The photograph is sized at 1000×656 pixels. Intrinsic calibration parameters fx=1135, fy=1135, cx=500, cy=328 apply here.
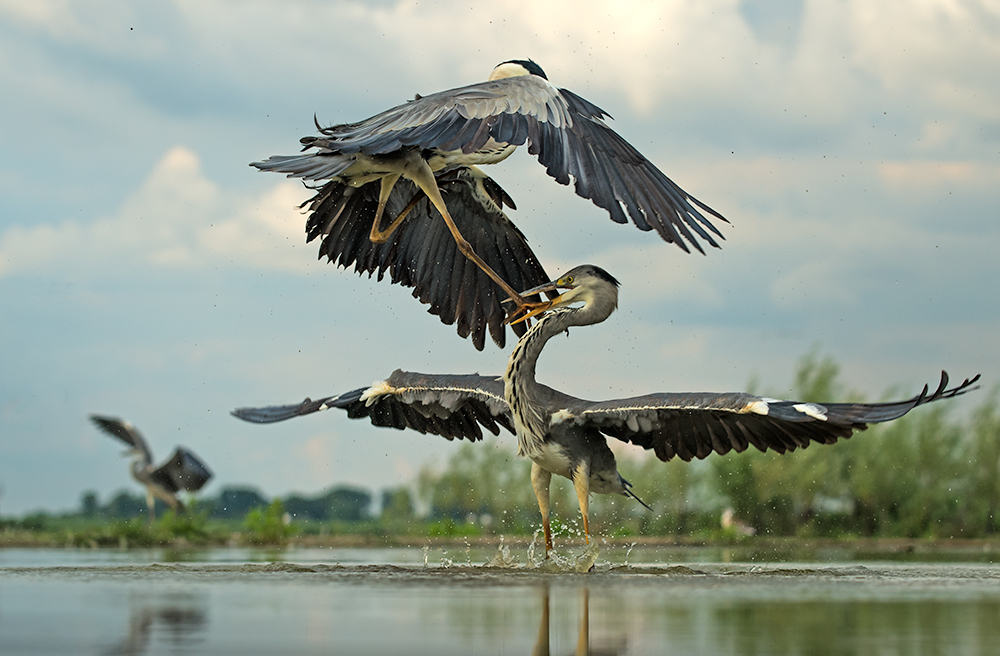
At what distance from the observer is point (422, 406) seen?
8.76m

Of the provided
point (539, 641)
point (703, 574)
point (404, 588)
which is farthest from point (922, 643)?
point (703, 574)

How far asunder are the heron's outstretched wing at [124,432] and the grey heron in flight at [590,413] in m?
11.5

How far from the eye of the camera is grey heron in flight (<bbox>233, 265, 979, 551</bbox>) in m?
7.09

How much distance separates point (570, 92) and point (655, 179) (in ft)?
3.24

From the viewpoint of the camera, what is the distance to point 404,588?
20.5 ft

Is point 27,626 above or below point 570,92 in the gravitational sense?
below

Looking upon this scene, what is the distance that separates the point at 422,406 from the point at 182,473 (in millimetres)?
11520

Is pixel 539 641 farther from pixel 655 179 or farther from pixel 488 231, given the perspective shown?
pixel 488 231

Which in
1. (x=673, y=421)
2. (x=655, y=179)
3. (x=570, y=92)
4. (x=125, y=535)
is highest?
(x=570, y=92)

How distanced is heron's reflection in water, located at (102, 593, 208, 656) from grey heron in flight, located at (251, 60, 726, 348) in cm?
274

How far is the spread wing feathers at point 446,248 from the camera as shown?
898 centimetres

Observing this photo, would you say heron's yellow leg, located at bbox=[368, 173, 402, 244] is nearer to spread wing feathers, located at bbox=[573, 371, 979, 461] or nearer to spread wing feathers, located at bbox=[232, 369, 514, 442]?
spread wing feathers, located at bbox=[232, 369, 514, 442]

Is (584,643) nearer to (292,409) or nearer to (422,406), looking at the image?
(422,406)

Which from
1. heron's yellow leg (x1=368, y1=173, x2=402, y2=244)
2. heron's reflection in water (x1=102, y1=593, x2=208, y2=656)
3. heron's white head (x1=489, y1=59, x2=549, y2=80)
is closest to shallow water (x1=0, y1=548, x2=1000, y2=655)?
heron's reflection in water (x1=102, y1=593, x2=208, y2=656)
